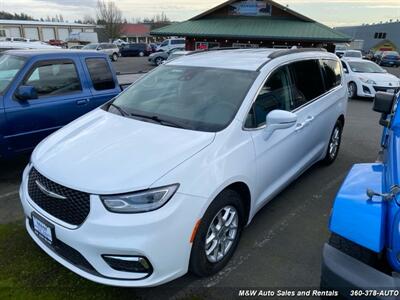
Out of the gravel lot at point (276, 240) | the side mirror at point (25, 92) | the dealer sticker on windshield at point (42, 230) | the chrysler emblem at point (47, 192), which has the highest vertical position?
the side mirror at point (25, 92)

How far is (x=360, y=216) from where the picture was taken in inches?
78.1

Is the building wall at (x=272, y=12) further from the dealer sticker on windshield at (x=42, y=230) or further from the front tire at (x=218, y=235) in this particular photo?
the dealer sticker on windshield at (x=42, y=230)

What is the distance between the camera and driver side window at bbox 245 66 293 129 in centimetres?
326

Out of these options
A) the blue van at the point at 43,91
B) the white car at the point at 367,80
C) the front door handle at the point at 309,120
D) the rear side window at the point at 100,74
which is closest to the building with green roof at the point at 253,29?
the white car at the point at 367,80

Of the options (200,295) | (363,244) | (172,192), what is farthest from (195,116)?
(363,244)

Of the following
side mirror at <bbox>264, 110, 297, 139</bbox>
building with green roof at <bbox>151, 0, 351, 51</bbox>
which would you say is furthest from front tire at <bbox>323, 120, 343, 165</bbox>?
building with green roof at <bbox>151, 0, 351, 51</bbox>

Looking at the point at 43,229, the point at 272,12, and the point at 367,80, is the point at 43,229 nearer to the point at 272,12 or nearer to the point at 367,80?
the point at 367,80

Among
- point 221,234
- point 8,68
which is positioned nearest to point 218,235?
point 221,234

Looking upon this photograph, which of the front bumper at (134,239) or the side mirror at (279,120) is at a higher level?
the side mirror at (279,120)

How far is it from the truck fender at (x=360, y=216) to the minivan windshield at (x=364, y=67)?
43.2 feet

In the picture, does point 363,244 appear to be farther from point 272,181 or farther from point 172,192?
point 272,181

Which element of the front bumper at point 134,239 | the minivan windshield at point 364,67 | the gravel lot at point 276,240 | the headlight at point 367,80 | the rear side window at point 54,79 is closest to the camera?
the front bumper at point 134,239

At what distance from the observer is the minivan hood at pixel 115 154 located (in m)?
2.43

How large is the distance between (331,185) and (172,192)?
3.33 metres
